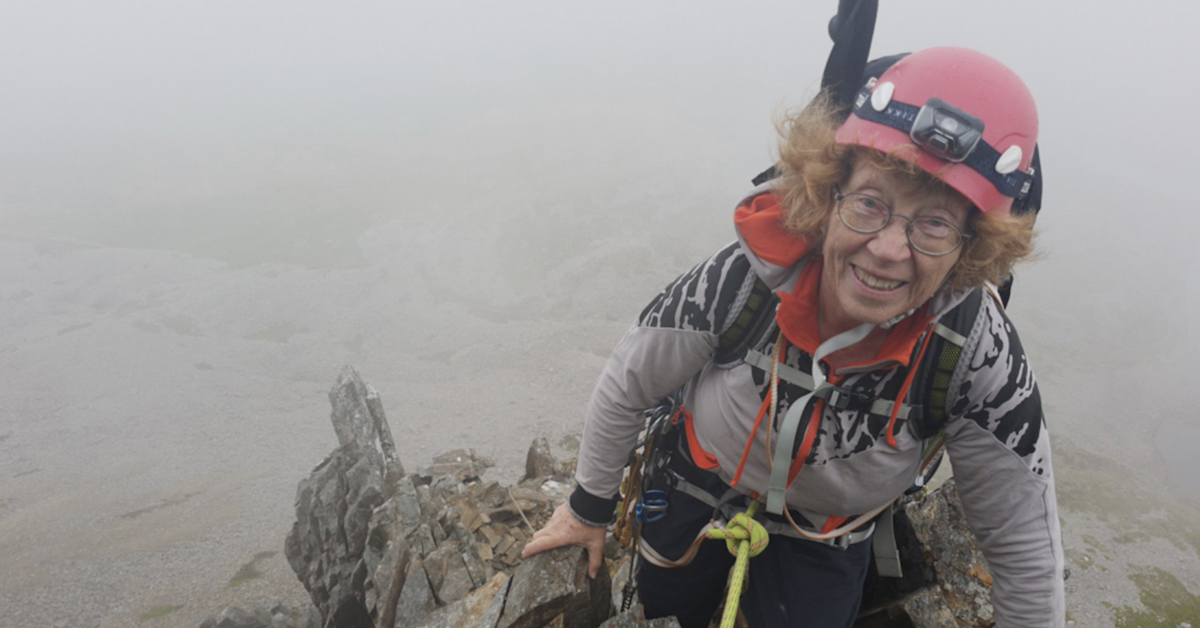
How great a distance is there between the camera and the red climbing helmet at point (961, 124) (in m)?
2.13

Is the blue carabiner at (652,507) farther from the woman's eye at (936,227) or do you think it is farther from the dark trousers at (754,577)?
the woman's eye at (936,227)

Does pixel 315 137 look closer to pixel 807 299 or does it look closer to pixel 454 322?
pixel 454 322

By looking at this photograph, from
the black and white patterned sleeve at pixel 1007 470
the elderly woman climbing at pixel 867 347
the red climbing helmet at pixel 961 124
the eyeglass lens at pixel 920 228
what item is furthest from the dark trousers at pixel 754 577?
the red climbing helmet at pixel 961 124

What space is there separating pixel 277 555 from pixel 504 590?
18.7 metres

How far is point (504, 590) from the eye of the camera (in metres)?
3.55

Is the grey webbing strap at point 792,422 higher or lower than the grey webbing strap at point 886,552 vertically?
higher

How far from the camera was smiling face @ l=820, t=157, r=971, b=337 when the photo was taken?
2.22 m

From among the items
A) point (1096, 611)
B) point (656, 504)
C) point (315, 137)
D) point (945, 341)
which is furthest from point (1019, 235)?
point (315, 137)

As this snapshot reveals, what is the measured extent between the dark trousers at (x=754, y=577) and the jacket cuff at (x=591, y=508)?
425 mm

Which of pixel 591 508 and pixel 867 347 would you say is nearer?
pixel 867 347

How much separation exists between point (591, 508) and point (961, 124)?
8.23 feet

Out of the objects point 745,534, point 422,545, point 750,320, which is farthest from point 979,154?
point 422,545

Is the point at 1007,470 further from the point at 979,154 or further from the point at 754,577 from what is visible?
the point at 754,577

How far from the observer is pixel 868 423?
2596 mm
